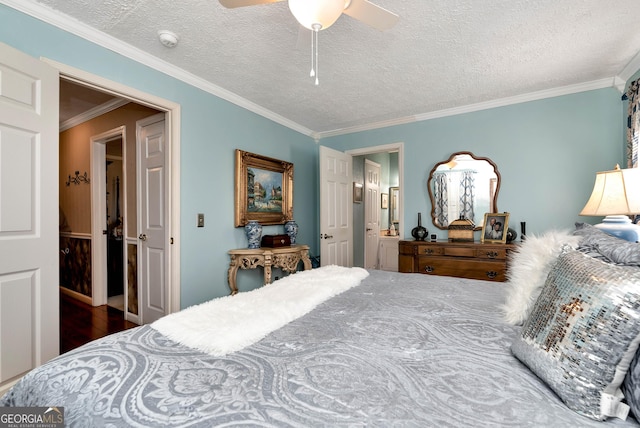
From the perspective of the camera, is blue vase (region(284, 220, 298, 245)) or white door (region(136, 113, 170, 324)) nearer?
white door (region(136, 113, 170, 324))

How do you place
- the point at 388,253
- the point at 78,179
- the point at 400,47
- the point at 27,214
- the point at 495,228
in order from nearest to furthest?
1. the point at 27,214
2. the point at 400,47
3. the point at 495,228
4. the point at 78,179
5. the point at 388,253

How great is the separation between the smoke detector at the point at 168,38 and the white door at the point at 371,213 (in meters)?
3.80

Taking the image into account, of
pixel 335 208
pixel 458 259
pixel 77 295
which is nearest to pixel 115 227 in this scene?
pixel 77 295

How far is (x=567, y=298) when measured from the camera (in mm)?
717

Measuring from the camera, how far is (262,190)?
3.36 metres

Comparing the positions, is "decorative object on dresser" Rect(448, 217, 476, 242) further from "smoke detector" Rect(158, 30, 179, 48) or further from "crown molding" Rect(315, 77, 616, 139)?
"smoke detector" Rect(158, 30, 179, 48)

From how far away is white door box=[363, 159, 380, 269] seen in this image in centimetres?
535

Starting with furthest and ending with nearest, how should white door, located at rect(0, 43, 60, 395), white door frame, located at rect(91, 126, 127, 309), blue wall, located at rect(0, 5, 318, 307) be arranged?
white door frame, located at rect(91, 126, 127, 309)
blue wall, located at rect(0, 5, 318, 307)
white door, located at rect(0, 43, 60, 395)

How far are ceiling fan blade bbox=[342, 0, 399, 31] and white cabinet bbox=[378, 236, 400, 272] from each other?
3978 millimetres

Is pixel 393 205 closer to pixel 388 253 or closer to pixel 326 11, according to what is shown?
pixel 388 253

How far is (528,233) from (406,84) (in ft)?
6.96

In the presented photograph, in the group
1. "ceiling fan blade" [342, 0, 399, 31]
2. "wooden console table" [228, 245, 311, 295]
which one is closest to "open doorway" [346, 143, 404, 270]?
"wooden console table" [228, 245, 311, 295]

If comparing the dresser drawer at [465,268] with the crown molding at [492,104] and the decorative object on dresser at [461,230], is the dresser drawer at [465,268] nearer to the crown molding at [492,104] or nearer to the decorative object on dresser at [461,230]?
the decorative object on dresser at [461,230]

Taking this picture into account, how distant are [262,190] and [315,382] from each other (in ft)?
9.28
